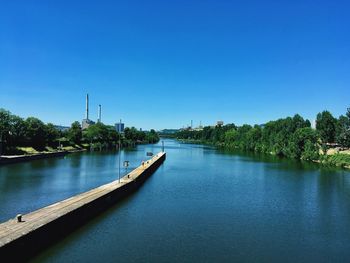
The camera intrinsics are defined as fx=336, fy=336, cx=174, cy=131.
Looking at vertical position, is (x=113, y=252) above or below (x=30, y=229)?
below

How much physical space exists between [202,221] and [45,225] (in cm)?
980

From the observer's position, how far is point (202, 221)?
21781 millimetres

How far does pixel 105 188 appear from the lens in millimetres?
27750

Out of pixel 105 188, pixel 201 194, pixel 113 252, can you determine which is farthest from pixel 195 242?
pixel 201 194

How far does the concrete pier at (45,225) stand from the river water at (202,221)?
556 millimetres

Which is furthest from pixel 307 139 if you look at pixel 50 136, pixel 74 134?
pixel 74 134

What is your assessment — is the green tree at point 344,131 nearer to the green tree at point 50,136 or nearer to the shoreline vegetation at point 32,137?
the shoreline vegetation at point 32,137

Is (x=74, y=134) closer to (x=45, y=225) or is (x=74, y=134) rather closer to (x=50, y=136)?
(x=50, y=136)

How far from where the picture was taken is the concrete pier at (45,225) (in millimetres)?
14215

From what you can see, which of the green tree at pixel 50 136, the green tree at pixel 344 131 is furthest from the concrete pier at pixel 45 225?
the green tree at pixel 344 131

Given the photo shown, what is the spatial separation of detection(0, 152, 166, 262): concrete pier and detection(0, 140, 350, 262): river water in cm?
56

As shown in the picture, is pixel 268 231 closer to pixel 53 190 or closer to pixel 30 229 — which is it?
pixel 30 229

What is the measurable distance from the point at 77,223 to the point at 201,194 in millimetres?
14432

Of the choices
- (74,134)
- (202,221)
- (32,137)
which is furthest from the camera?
(74,134)
